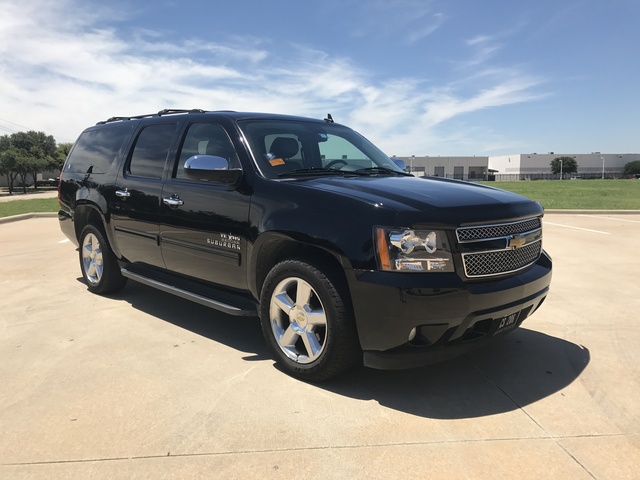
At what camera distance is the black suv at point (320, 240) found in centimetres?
283

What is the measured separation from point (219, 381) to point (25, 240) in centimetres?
826

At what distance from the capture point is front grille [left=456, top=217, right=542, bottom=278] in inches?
115

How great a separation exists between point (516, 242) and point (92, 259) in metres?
4.64

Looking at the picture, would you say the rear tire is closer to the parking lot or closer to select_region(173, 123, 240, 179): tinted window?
the parking lot

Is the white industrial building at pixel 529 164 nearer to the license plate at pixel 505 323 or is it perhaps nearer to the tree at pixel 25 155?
the tree at pixel 25 155

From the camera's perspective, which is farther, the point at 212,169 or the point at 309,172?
the point at 309,172

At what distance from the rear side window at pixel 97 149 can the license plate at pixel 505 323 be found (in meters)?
4.08

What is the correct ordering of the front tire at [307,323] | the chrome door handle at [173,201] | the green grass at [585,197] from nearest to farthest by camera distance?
the front tire at [307,323]
the chrome door handle at [173,201]
the green grass at [585,197]

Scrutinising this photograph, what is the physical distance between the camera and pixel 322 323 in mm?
3141

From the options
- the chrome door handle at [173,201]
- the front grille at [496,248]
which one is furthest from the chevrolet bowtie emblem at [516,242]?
the chrome door handle at [173,201]

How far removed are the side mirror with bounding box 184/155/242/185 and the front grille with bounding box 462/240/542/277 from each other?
1.79 m

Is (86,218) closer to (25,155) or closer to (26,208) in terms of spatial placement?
(26,208)

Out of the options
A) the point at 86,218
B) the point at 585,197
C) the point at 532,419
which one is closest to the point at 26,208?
the point at 86,218

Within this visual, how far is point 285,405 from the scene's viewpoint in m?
3.00
